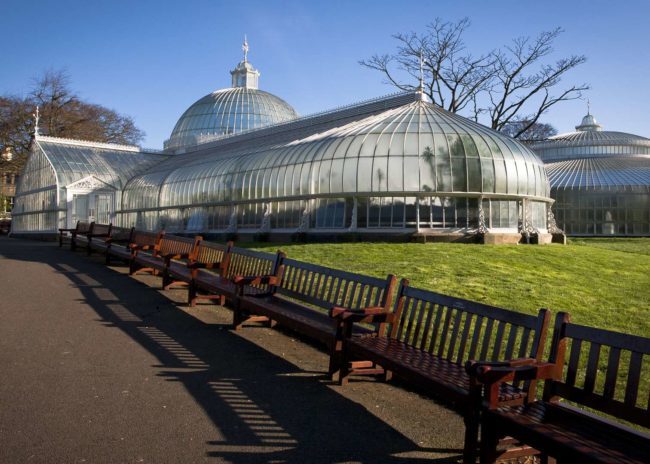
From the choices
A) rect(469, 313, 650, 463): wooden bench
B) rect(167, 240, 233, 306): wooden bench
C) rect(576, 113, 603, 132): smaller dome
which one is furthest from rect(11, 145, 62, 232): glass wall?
rect(576, 113, 603, 132): smaller dome

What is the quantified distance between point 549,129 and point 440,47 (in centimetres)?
3703

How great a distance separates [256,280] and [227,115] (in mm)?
41934

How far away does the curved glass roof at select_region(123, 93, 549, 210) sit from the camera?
21562 millimetres

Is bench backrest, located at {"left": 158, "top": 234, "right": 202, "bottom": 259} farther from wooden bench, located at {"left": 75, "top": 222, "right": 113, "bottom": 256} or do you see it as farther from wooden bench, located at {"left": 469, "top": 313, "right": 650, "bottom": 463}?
wooden bench, located at {"left": 469, "top": 313, "right": 650, "bottom": 463}

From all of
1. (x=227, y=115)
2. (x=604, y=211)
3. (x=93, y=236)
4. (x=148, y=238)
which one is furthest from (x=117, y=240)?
(x=227, y=115)

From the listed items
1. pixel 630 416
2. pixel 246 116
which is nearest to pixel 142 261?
pixel 630 416

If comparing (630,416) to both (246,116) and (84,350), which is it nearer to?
(84,350)

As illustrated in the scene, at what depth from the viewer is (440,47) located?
3634 cm

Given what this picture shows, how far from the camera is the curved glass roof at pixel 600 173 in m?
38.2

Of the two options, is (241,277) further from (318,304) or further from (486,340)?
(486,340)

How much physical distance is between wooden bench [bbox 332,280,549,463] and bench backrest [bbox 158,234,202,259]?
5786 mm

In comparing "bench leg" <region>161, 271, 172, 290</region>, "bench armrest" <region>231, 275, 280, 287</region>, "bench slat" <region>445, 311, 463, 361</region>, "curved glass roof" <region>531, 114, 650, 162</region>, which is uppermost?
"curved glass roof" <region>531, 114, 650, 162</region>

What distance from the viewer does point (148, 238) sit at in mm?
15523

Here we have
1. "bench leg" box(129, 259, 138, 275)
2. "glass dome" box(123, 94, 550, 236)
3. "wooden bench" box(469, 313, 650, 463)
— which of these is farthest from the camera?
"glass dome" box(123, 94, 550, 236)
